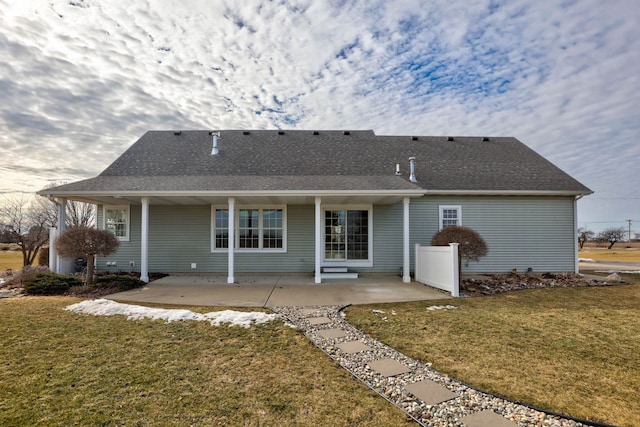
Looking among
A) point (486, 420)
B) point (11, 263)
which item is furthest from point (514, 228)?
point (11, 263)

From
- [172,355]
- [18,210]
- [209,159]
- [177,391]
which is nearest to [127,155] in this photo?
[209,159]

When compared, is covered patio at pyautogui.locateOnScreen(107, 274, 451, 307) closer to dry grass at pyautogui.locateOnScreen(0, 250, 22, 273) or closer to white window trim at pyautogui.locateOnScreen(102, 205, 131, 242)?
white window trim at pyautogui.locateOnScreen(102, 205, 131, 242)

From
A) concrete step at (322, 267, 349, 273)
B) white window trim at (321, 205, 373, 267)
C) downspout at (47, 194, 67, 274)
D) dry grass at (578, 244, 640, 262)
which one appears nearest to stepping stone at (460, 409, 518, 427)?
concrete step at (322, 267, 349, 273)

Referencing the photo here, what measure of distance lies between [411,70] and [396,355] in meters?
11.4

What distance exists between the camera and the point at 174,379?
11.2 ft

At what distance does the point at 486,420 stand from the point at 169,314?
5428 mm

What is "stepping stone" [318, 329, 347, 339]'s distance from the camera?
4.94 meters

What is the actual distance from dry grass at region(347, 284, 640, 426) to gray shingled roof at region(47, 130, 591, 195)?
448cm

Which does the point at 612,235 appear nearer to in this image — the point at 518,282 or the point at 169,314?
the point at 518,282

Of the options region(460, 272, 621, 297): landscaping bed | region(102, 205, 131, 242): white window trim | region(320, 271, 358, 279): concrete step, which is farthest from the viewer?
region(102, 205, 131, 242): white window trim

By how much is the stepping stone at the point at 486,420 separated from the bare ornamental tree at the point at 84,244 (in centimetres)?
939

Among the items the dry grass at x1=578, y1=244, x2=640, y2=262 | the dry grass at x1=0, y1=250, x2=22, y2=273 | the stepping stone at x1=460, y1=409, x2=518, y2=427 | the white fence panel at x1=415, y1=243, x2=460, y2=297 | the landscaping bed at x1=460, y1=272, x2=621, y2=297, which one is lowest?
the dry grass at x1=578, y1=244, x2=640, y2=262

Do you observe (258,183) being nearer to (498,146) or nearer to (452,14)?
(452,14)

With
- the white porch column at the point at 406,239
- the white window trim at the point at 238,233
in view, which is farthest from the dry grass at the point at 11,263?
the white porch column at the point at 406,239
